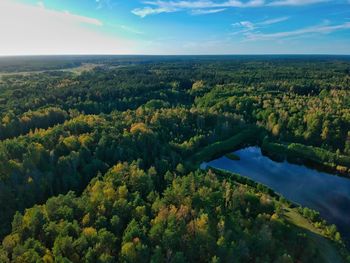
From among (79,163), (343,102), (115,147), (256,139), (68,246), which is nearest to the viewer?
(68,246)

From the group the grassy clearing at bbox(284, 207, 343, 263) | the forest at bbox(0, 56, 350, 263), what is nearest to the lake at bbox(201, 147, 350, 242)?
the forest at bbox(0, 56, 350, 263)

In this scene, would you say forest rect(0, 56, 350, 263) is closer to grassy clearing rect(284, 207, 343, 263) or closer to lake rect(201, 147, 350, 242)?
grassy clearing rect(284, 207, 343, 263)

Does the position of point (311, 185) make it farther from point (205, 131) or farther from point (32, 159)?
point (32, 159)

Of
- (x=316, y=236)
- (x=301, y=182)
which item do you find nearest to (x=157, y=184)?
(x=316, y=236)

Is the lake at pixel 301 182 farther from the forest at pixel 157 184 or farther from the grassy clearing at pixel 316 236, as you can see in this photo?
the grassy clearing at pixel 316 236

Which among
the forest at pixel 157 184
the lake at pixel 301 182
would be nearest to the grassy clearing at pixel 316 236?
the forest at pixel 157 184

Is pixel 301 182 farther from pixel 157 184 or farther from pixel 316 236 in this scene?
pixel 157 184

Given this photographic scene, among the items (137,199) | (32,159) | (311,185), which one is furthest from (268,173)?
(32,159)
